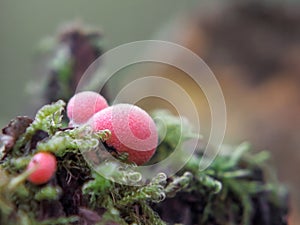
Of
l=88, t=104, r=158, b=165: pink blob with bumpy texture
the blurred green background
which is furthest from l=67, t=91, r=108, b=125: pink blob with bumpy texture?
the blurred green background

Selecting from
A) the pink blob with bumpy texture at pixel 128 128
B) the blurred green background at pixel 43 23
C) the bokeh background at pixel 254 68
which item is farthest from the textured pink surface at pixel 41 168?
the blurred green background at pixel 43 23

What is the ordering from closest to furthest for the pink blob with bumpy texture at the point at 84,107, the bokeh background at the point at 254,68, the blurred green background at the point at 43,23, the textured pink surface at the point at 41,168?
the textured pink surface at the point at 41,168
the pink blob with bumpy texture at the point at 84,107
the bokeh background at the point at 254,68
the blurred green background at the point at 43,23

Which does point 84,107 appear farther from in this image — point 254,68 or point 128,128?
point 254,68

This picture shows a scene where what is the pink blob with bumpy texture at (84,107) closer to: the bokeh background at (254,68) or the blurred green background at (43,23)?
the bokeh background at (254,68)

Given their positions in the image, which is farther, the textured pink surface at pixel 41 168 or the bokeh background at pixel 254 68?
the bokeh background at pixel 254 68

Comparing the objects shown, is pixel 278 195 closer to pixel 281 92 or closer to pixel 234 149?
pixel 234 149

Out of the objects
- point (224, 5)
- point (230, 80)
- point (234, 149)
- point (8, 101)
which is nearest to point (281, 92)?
point (230, 80)

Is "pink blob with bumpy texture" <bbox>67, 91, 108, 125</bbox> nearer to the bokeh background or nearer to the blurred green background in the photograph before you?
the bokeh background
